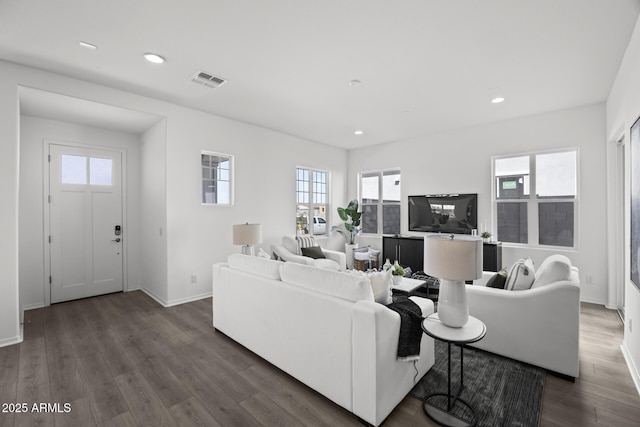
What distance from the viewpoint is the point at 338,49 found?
2754 mm

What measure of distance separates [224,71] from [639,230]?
409 cm

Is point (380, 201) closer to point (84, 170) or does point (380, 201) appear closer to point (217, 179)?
point (217, 179)

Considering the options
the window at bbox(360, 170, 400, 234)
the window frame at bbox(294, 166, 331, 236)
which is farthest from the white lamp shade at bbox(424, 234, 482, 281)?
the window at bbox(360, 170, 400, 234)

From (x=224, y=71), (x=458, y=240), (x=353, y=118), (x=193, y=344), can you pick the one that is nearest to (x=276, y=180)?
(x=353, y=118)

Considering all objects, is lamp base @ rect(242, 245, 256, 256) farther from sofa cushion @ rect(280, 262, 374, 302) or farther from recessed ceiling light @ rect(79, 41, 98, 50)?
recessed ceiling light @ rect(79, 41, 98, 50)

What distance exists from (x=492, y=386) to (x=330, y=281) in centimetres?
152

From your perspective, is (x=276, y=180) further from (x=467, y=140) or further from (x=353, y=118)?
(x=467, y=140)

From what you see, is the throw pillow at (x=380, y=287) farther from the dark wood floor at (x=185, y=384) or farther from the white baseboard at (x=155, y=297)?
the white baseboard at (x=155, y=297)

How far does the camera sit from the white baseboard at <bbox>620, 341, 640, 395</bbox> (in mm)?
2230

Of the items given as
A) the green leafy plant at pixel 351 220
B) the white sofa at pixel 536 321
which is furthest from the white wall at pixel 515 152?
the white sofa at pixel 536 321

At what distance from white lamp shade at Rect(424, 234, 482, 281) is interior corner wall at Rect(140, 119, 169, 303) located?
3.81 m

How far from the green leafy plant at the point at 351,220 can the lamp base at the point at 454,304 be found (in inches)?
184

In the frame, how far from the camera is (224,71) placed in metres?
3.23

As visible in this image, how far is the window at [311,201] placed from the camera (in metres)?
6.25
